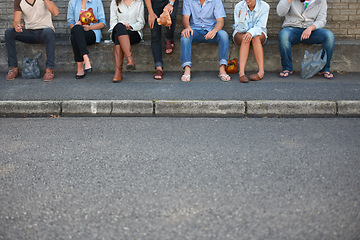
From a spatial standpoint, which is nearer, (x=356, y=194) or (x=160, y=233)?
(x=160, y=233)

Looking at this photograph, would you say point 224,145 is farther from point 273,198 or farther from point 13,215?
point 13,215

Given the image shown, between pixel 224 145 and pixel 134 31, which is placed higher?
pixel 134 31

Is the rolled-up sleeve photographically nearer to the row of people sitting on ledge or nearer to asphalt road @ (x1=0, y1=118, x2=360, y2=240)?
the row of people sitting on ledge

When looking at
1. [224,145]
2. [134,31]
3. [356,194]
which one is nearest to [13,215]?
[224,145]

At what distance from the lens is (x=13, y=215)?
107 inches

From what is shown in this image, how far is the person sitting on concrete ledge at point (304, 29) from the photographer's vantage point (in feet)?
22.4

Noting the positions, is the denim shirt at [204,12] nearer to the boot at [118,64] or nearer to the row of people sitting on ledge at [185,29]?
the row of people sitting on ledge at [185,29]

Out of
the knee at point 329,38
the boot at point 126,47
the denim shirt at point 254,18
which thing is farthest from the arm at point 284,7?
the boot at point 126,47

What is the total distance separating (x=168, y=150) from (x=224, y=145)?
0.59 m

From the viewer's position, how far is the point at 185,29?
6.99m

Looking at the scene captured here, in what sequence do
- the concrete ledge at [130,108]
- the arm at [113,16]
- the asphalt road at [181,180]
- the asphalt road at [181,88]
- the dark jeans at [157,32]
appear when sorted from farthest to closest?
the arm at [113,16] → the dark jeans at [157,32] → the asphalt road at [181,88] → the concrete ledge at [130,108] → the asphalt road at [181,180]

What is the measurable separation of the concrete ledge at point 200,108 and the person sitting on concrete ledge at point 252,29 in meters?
1.46

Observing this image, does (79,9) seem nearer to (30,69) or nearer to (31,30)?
(31,30)

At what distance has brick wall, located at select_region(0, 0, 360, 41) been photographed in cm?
799
